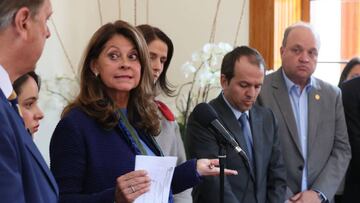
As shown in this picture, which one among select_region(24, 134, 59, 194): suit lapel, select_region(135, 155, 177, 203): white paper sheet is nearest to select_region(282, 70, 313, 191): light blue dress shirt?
select_region(135, 155, 177, 203): white paper sheet

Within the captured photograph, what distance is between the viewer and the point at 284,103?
312 cm

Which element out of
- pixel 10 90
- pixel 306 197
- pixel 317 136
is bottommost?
pixel 306 197

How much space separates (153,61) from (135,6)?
7.24ft

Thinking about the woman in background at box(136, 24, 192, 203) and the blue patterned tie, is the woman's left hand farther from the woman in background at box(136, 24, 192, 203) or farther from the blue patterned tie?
the blue patterned tie

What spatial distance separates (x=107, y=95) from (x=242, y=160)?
32.8 inches

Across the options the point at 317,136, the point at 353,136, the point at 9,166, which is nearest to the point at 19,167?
the point at 9,166

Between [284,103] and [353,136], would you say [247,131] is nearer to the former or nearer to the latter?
[284,103]

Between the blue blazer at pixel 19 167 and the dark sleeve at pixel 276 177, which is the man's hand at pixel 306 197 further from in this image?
the blue blazer at pixel 19 167

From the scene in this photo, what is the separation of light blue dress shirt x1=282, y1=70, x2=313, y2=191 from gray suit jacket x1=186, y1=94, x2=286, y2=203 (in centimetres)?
21

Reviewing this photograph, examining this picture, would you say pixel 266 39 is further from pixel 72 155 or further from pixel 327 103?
pixel 72 155

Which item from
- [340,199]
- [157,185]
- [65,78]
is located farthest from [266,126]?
[65,78]

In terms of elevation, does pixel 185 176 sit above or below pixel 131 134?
below

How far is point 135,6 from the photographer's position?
4.82m

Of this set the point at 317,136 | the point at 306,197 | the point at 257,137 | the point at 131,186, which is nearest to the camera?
the point at 131,186
